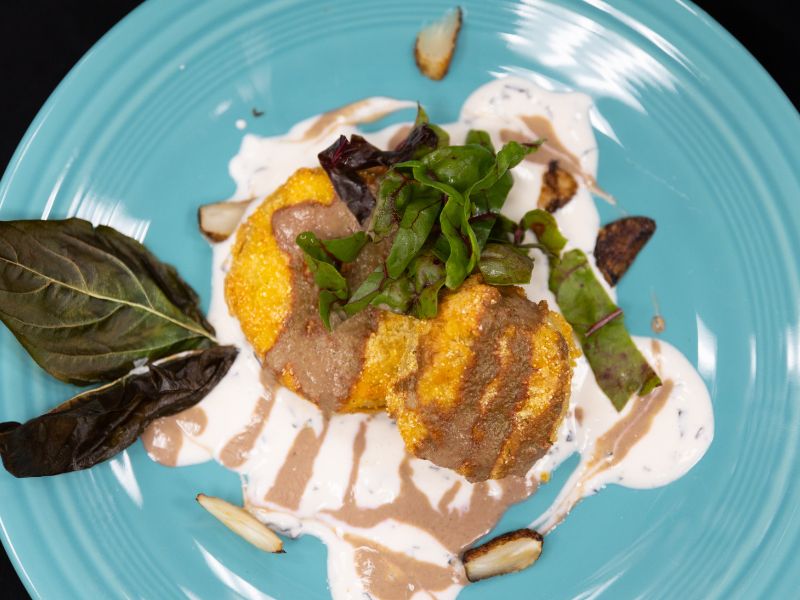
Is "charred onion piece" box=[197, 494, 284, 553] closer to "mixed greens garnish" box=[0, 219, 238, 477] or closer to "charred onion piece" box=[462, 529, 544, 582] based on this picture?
"mixed greens garnish" box=[0, 219, 238, 477]

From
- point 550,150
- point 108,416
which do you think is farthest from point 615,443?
point 108,416

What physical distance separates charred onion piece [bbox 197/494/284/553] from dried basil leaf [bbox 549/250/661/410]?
4.95 ft

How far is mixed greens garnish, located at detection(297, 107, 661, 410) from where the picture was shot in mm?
2396

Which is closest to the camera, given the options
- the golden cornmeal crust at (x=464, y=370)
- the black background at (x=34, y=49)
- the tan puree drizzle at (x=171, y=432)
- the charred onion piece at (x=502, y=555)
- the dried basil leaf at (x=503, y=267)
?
the golden cornmeal crust at (x=464, y=370)

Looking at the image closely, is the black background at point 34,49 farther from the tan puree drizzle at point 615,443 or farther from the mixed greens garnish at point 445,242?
the tan puree drizzle at point 615,443

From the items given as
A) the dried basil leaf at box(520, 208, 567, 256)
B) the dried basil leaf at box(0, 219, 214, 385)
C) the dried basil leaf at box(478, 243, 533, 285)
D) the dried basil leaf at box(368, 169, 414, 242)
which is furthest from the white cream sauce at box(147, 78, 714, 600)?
the dried basil leaf at box(368, 169, 414, 242)

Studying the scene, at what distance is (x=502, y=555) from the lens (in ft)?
9.21

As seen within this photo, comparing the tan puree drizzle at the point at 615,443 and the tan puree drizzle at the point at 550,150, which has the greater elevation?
the tan puree drizzle at the point at 550,150

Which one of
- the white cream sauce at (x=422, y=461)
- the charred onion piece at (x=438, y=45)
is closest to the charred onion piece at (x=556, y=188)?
the white cream sauce at (x=422, y=461)

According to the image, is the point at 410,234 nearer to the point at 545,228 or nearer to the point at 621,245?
the point at 545,228

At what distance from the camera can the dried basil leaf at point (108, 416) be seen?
106 inches

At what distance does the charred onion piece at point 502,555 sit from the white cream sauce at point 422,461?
95 millimetres

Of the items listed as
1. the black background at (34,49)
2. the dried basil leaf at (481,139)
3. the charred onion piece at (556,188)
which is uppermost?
the black background at (34,49)

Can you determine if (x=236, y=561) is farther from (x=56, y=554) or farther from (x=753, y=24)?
(x=753, y=24)
